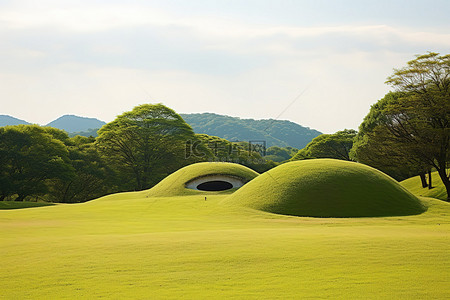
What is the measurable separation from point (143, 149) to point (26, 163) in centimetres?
1671

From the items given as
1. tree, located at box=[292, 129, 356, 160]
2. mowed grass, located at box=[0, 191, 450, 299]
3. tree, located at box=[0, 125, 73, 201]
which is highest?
tree, located at box=[292, 129, 356, 160]

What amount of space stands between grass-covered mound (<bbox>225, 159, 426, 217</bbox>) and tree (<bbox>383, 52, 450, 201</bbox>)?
31.3ft

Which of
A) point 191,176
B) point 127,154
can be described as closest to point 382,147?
point 191,176

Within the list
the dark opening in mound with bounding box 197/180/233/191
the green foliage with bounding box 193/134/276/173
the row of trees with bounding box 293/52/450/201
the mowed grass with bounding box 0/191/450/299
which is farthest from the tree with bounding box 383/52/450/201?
the green foliage with bounding box 193/134/276/173

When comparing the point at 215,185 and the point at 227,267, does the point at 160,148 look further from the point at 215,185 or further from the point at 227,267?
the point at 227,267

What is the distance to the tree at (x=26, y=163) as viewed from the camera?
149ft

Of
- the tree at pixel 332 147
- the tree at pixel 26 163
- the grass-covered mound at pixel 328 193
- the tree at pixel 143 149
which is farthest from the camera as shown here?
the tree at pixel 332 147

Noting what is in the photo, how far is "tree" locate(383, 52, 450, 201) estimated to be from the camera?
3444cm

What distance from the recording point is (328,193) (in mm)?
25734

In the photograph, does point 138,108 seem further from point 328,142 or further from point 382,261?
point 382,261

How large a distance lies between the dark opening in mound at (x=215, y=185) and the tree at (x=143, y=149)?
762 inches

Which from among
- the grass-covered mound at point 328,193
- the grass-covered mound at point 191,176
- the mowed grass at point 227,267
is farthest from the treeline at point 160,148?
the mowed grass at point 227,267

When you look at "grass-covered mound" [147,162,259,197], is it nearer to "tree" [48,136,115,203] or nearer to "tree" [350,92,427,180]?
"tree" [350,92,427,180]

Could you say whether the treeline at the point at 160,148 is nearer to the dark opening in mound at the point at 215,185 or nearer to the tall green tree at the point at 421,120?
the tall green tree at the point at 421,120
